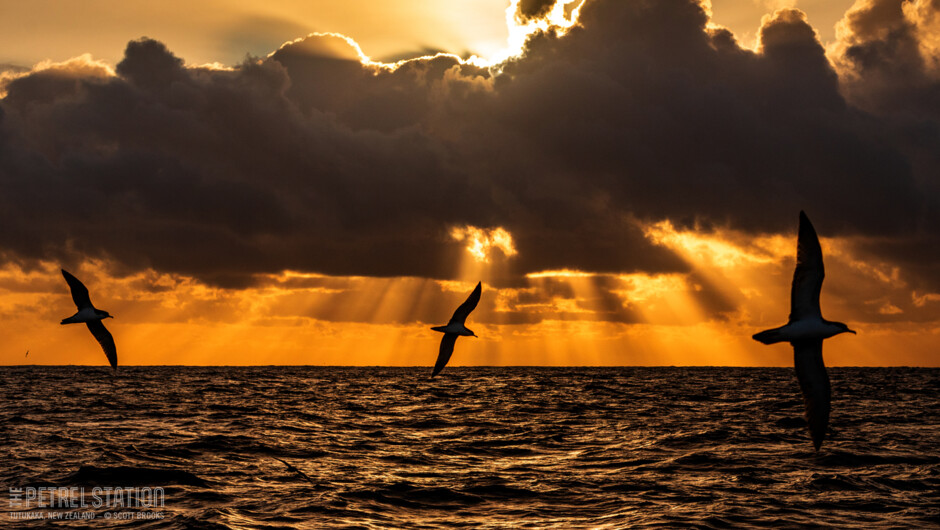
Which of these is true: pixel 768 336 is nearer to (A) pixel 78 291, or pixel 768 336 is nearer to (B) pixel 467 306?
(B) pixel 467 306

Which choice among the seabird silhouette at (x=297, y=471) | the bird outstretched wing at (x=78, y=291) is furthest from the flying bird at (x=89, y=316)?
the seabird silhouette at (x=297, y=471)

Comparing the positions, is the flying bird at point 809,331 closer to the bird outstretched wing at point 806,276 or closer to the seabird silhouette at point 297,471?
the bird outstretched wing at point 806,276

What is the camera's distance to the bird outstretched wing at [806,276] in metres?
15.1

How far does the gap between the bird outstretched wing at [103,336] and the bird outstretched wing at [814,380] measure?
1967cm

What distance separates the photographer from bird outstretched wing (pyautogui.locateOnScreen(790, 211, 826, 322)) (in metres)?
15.1

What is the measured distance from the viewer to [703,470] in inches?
1184

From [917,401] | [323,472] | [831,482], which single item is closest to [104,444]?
[323,472]

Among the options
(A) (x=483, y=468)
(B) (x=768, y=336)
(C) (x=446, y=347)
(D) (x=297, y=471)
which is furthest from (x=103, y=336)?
(B) (x=768, y=336)

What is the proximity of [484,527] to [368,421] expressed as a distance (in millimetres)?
→ 29365

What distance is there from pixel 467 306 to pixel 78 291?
11540 millimetres

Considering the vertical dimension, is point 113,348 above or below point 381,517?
above

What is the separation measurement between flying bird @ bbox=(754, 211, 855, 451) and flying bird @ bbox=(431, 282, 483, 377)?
35.1 ft

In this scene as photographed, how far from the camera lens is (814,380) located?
1662 centimetres

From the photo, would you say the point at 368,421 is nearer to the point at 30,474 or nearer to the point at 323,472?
the point at 323,472
